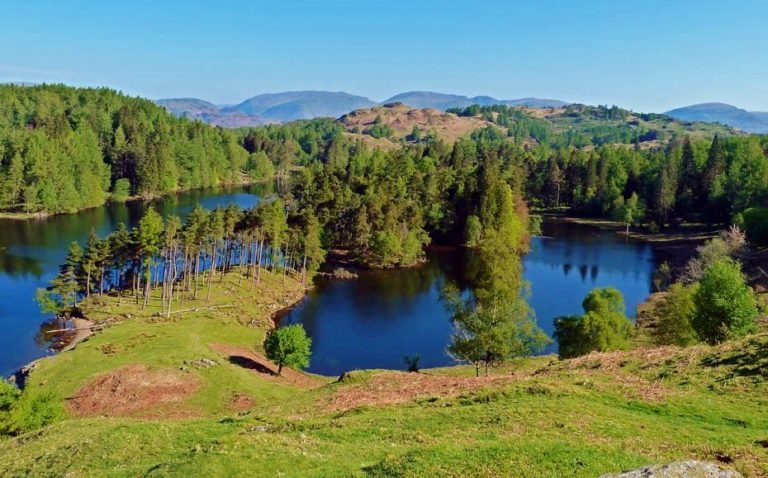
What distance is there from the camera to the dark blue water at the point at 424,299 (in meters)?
70.0

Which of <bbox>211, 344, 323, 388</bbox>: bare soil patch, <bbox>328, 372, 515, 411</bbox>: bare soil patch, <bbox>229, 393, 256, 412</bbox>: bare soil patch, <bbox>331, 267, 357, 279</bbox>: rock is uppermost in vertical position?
<bbox>328, 372, 515, 411</bbox>: bare soil patch

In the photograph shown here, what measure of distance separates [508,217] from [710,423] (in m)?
96.4

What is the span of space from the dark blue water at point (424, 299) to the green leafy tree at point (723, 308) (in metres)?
25.3

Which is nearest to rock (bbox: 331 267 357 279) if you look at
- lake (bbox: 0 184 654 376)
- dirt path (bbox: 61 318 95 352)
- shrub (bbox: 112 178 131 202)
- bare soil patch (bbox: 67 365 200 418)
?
lake (bbox: 0 184 654 376)

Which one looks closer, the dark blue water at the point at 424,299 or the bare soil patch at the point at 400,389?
the bare soil patch at the point at 400,389

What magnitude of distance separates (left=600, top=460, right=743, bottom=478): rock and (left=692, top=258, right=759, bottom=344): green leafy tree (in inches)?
1381

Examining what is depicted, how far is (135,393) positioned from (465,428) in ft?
106

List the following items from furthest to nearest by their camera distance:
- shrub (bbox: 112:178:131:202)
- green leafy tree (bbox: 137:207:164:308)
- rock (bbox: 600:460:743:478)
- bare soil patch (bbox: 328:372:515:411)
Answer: shrub (bbox: 112:178:131:202) < green leafy tree (bbox: 137:207:164:308) < bare soil patch (bbox: 328:372:515:411) < rock (bbox: 600:460:743:478)

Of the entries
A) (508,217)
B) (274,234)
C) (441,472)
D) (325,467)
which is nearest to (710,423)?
(441,472)

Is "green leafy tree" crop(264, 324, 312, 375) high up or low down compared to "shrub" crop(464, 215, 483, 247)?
down

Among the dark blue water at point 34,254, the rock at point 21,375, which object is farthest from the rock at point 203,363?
the dark blue water at point 34,254

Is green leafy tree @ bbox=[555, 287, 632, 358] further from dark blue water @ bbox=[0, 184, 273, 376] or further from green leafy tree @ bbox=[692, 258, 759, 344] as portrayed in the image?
dark blue water @ bbox=[0, 184, 273, 376]

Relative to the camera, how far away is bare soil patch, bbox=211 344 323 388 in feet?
184

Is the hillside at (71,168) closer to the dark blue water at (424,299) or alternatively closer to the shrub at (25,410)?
the dark blue water at (424,299)
